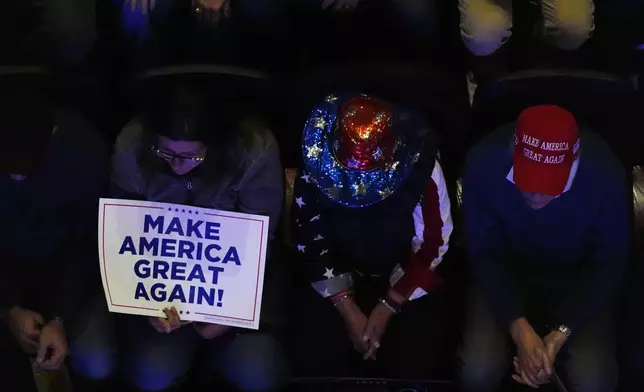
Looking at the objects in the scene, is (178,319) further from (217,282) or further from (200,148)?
(200,148)

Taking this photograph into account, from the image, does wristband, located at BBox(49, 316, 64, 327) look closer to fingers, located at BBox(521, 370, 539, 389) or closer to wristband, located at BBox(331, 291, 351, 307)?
wristband, located at BBox(331, 291, 351, 307)

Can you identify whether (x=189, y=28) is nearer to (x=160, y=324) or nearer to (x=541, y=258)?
(x=160, y=324)

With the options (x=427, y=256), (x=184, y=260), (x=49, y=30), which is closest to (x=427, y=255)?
(x=427, y=256)

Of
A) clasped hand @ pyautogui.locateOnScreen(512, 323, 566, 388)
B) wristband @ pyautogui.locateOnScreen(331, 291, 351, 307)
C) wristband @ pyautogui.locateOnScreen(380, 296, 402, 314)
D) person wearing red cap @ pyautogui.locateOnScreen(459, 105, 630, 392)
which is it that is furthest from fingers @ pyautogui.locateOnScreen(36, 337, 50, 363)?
clasped hand @ pyautogui.locateOnScreen(512, 323, 566, 388)

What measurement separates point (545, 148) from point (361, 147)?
375 millimetres

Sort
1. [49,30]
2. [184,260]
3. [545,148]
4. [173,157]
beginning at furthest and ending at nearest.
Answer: [49,30], [184,260], [173,157], [545,148]

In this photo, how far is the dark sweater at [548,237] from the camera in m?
1.67

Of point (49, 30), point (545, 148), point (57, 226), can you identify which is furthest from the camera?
point (49, 30)

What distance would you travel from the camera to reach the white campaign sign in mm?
1738

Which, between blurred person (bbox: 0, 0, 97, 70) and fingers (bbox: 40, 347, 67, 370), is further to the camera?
blurred person (bbox: 0, 0, 97, 70)

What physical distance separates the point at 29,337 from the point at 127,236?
37cm

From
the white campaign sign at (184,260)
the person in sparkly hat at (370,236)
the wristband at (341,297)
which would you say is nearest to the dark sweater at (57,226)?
the white campaign sign at (184,260)

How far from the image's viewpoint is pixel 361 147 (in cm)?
158

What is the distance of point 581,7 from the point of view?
197cm
